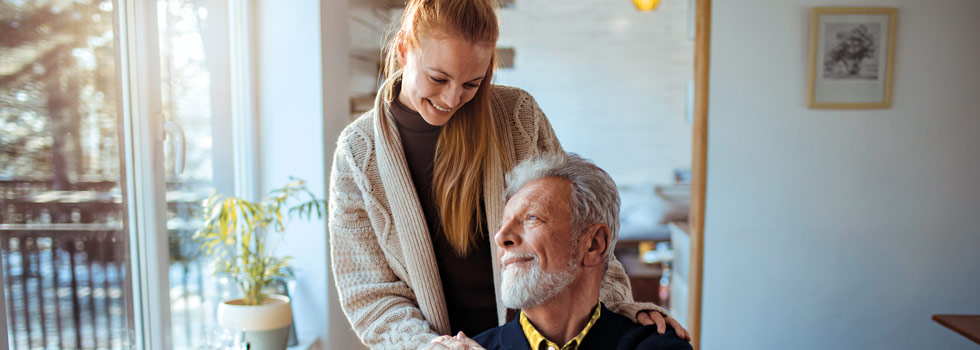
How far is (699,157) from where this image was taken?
3332 millimetres

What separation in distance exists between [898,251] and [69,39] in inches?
143

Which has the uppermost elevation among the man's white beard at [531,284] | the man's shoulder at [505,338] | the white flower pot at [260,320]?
the man's white beard at [531,284]

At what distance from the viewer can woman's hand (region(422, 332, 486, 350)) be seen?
4.19ft

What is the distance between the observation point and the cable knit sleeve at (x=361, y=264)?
57.8 inches

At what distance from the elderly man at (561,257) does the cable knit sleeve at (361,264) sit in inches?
9.3

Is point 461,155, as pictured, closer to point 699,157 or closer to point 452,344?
point 452,344

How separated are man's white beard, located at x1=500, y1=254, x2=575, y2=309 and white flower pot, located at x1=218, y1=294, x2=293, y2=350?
4.44ft

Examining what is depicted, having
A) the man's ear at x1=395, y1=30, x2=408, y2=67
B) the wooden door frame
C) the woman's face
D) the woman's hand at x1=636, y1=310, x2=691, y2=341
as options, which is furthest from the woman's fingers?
the wooden door frame

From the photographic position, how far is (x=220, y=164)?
273 cm

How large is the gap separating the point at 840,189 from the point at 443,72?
9.19 feet

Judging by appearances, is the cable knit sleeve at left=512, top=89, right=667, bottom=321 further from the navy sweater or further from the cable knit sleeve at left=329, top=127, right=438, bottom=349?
the cable knit sleeve at left=329, top=127, right=438, bottom=349

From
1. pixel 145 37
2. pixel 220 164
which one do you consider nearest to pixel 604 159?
pixel 220 164

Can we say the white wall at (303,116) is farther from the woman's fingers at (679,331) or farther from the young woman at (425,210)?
the woman's fingers at (679,331)

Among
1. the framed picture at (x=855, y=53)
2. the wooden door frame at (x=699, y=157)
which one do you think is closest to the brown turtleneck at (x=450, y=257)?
the wooden door frame at (x=699, y=157)
